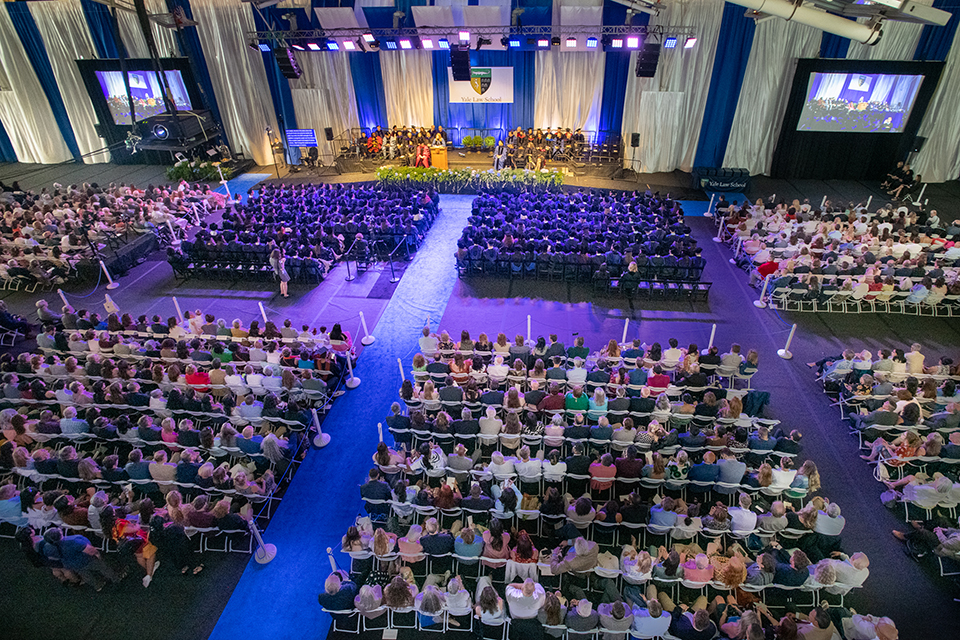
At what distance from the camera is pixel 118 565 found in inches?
258

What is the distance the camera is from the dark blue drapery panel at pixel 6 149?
26766 millimetres

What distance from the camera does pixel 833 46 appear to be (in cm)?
Answer: 1981

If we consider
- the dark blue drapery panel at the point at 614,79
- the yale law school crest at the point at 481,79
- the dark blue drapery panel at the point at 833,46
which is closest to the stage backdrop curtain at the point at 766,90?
the dark blue drapery panel at the point at 833,46

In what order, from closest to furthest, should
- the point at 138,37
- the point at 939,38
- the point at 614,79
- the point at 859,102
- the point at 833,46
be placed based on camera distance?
the point at 939,38
the point at 833,46
the point at 859,102
the point at 614,79
the point at 138,37

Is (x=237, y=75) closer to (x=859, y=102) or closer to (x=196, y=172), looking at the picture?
(x=196, y=172)

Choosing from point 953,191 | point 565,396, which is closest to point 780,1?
point 565,396

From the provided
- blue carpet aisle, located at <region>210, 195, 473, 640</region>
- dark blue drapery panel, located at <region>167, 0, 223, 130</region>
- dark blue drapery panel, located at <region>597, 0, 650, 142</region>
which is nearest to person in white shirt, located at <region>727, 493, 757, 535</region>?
blue carpet aisle, located at <region>210, 195, 473, 640</region>

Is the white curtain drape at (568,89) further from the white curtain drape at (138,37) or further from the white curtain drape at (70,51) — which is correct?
the white curtain drape at (70,51)

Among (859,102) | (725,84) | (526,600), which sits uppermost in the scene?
(725,84)

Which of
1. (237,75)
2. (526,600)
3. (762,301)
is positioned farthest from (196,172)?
(526,600)

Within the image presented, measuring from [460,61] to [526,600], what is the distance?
20108 millimetres

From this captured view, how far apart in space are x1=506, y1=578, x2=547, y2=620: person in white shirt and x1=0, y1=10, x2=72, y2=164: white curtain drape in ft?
111

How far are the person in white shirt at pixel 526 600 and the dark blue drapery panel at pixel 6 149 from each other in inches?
1406

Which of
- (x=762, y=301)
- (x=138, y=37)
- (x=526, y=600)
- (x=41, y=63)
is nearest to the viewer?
(x=526, y=600)
